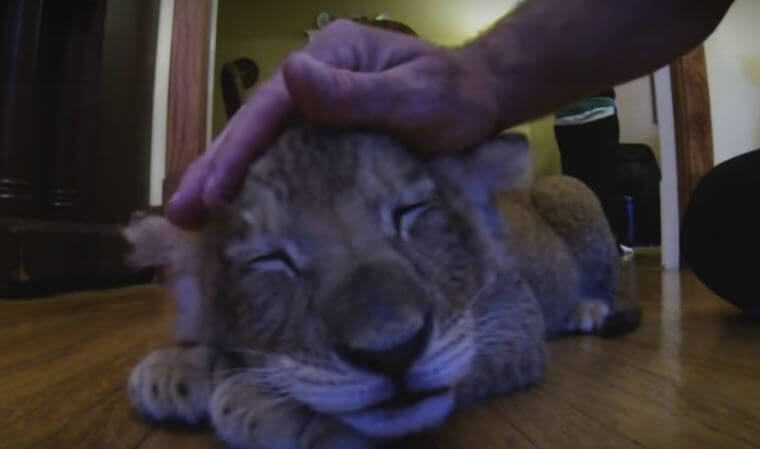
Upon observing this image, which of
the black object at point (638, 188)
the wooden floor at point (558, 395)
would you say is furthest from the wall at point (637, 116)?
the wooden floor at point (558, 395)

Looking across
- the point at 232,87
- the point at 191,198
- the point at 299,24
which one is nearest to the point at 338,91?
the point at 191,198

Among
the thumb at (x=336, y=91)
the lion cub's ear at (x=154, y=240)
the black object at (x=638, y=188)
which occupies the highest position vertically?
the black object at (x=638, y=188)

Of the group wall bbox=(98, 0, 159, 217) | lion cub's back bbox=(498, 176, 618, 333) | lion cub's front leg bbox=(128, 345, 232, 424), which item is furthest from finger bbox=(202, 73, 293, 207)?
wall bbox=(98, 0, 159, 217)

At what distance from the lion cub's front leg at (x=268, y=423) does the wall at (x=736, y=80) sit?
366 cm

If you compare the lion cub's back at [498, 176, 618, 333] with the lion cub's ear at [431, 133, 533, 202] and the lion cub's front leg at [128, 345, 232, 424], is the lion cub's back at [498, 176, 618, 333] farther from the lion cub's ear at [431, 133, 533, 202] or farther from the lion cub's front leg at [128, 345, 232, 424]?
the lion cub's front leg at [128, 345, 232, 424]

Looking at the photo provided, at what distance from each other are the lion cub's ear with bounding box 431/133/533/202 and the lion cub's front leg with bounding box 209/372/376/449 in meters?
0.37

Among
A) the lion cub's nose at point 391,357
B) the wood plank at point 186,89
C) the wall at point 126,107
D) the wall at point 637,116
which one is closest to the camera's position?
the lion cub's nose at point 391,357

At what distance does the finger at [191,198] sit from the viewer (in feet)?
2.91

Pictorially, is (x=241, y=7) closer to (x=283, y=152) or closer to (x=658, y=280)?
(x=658, y=280)

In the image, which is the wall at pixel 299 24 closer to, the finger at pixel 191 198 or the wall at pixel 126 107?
the wall at pixel 126 107

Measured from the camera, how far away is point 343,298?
0.71 meters

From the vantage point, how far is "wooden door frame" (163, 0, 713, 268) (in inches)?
123

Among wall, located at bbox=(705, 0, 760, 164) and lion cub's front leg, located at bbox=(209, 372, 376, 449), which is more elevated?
wall, located at bbox=(705, 0, 760, 164)

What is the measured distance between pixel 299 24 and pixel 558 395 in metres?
5.34
